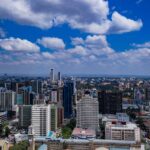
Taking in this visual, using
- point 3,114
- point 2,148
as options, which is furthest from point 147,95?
point 2,148

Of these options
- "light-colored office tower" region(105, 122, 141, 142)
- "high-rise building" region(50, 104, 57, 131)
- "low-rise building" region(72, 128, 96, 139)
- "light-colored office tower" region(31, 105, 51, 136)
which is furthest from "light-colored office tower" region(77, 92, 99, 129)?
"light-colored office tower" region(105, 122, 141, 142)

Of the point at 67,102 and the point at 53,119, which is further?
the point at 67,102

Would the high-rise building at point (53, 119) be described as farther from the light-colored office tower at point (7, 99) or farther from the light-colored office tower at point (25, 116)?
the light-colored office tower at point (7, 99)

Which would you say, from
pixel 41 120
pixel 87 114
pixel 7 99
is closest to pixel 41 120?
pixel 41 120

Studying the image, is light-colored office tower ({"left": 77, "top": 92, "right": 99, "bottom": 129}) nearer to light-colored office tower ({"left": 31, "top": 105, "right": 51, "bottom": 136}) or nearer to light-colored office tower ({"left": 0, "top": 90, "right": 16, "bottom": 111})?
light-colored office tower ({"left": 31, "top": 105, "right": 51, "bottom": 136})

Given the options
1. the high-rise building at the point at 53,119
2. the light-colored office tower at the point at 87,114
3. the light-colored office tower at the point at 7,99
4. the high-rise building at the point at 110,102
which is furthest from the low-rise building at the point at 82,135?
the light-colored office tower at the point at 7,99

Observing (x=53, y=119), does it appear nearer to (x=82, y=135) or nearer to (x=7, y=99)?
(x=82, y=135)
